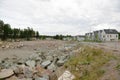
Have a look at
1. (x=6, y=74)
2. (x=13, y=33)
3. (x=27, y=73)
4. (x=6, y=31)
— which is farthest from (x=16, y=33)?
(x=6, y=74)

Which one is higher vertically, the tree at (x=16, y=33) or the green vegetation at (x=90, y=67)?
the tree at (x=16, y=33)

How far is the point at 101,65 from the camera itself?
10953mm

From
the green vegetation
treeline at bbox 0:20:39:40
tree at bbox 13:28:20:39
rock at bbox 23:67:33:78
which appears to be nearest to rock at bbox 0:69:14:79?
rock at bbox 23:67:33:78

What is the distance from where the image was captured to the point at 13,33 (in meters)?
84.8

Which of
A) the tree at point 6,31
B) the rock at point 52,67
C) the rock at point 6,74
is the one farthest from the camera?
Result: the tree at point 6,31

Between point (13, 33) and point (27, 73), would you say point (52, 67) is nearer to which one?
point (27, 73)

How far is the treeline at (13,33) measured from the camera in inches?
2970

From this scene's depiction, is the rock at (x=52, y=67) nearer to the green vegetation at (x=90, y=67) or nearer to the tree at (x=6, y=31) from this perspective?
the green vegetation at (x=90, y=67)

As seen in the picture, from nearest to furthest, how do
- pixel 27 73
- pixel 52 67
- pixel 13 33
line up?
1. pixel 27 73
2. pixel 52 67
3. pixel 13 33

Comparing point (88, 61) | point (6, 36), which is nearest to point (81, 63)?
point (88, 61)

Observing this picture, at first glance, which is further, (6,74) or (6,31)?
(6,31)

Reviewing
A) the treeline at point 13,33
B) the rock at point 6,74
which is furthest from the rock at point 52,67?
the treeline at point 13,33

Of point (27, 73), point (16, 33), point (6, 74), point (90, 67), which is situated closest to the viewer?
point (90, 67)

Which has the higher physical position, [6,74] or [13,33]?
[13,33]
